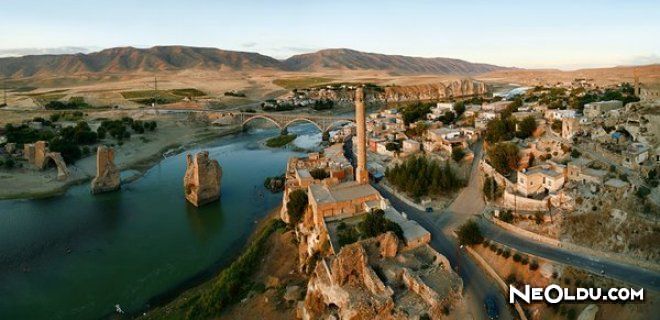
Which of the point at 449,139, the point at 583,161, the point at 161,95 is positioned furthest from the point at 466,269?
the point at 161,95

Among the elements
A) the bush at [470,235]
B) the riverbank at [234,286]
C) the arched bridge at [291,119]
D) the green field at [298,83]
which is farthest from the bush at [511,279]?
the green field at [298,83]

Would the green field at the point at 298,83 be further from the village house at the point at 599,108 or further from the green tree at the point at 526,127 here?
the village house at the point at 599,108

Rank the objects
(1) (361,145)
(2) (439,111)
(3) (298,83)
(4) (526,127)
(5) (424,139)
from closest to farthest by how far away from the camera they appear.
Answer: (1) (361,145) < (4) (526,127) < (5) (424,139) < (2) (439,111) < (3) (298,83)

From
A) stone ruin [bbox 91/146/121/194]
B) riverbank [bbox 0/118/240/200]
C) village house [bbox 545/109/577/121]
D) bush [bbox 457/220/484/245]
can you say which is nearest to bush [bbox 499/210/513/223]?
bush [bbox 457/220/484/245]

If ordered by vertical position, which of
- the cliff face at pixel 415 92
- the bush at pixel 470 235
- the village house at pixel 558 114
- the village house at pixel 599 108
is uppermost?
the cliff face at pixel 415 92

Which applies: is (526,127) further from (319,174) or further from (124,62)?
(124,62)

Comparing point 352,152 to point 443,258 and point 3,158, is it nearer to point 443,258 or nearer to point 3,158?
point 443,258
